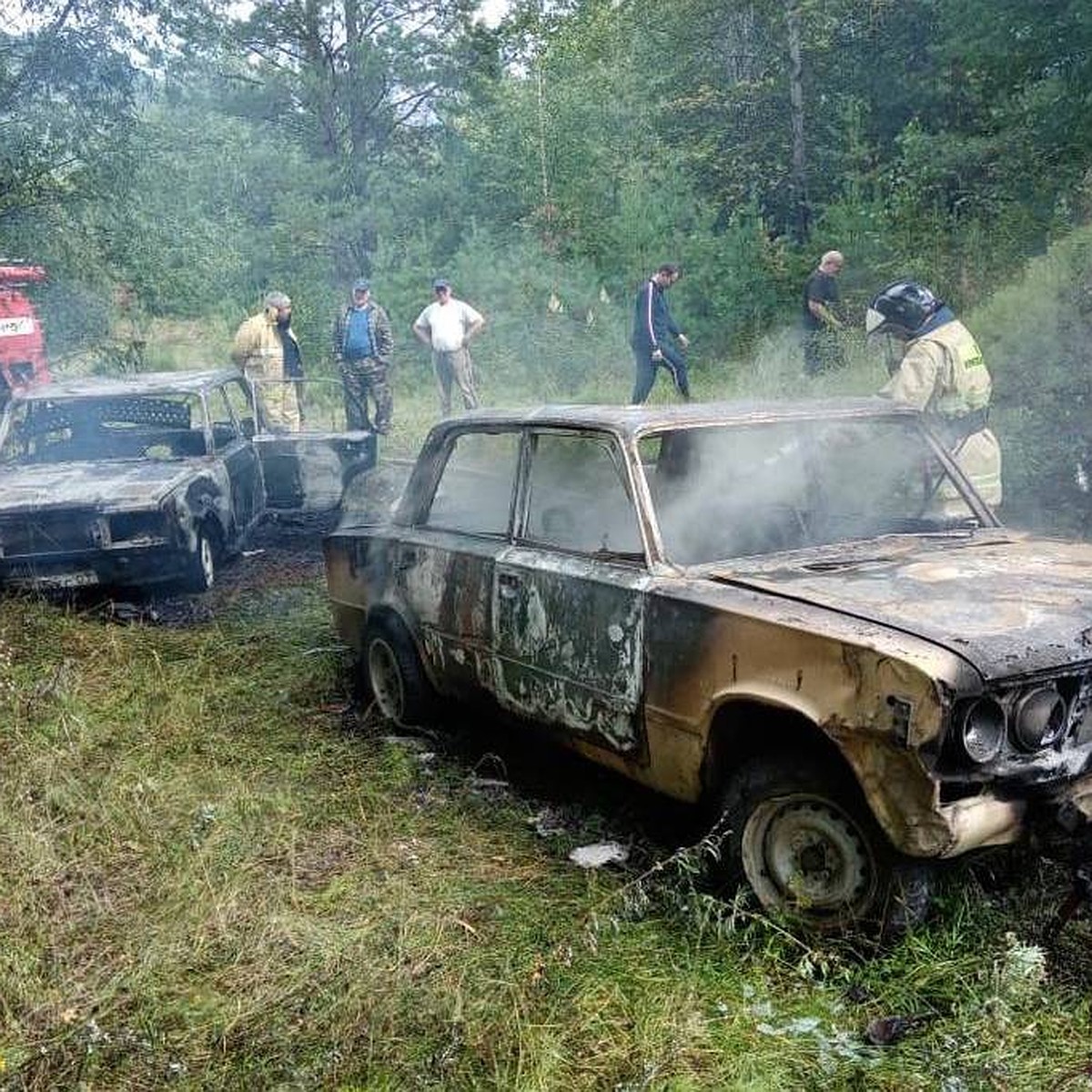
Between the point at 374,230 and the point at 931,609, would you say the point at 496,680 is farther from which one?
the point at 374,230

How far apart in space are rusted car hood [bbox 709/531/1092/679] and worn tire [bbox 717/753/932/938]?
52 centimetres

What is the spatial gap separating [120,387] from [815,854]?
270 inches

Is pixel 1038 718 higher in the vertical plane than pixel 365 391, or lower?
lower

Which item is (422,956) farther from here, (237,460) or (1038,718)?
(237,460)

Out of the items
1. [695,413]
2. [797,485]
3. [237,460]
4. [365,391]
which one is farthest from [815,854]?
[365,391]

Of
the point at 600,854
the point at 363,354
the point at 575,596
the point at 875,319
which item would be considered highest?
the point at 363,354

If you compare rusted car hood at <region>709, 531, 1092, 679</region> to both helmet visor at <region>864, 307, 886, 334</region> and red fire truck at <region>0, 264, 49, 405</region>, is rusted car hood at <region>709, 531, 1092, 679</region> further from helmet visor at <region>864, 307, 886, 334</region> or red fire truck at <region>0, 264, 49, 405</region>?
red fire truck at <region>0, 264, 49, 405</region>

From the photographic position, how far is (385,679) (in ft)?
18.6

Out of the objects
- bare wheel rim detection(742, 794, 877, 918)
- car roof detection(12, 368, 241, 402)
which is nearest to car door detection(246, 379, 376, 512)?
car roof detection(12, 368, 241, 402)

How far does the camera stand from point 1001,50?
11.8 meters

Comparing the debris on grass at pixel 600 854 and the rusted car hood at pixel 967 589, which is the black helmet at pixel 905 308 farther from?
the debris on grass at pixel 600 854

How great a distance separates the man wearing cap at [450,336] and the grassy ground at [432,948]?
345 inches

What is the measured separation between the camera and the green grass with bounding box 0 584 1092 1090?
296cm

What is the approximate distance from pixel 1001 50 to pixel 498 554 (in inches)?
401
